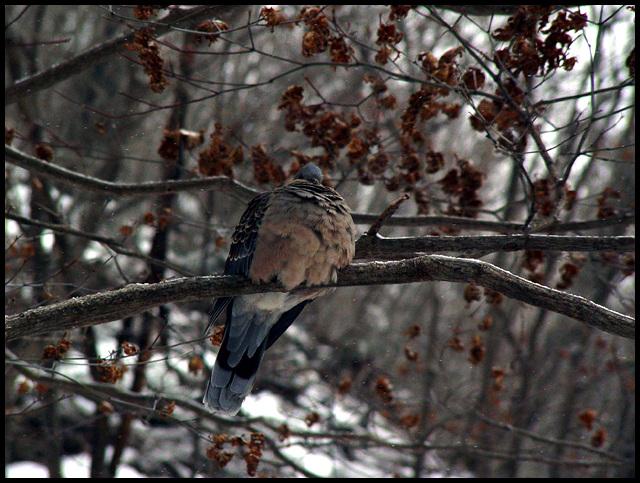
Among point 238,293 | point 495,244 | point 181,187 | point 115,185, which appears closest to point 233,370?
point 238,293

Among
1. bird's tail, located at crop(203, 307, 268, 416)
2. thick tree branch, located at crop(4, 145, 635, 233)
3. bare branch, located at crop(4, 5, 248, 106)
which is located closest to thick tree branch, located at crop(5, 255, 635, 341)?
bird's tail, located at crop(203, 307, 268, 416)

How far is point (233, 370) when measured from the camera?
420 cm

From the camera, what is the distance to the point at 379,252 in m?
3.84

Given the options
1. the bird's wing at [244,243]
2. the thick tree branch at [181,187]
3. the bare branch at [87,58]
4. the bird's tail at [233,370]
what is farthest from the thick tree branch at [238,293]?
the bare branch at [87,58]

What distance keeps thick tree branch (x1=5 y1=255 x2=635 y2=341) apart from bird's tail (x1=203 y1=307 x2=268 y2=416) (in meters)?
1.06

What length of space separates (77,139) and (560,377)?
10142 millimetres

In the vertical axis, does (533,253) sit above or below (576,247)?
above

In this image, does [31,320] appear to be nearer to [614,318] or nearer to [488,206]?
[614,318]

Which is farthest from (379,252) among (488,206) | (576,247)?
(488,206)

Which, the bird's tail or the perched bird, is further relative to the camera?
the bird's tail

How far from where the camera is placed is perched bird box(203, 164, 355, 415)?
12.2ft

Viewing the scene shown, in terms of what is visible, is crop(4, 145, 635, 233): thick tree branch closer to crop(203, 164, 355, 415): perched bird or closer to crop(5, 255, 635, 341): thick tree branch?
crop(203, 164, 355, 415): perched bird

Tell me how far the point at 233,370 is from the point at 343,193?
6613 millimetres

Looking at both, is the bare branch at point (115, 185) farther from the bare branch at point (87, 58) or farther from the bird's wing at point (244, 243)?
the bare branch at point (87, 58)
